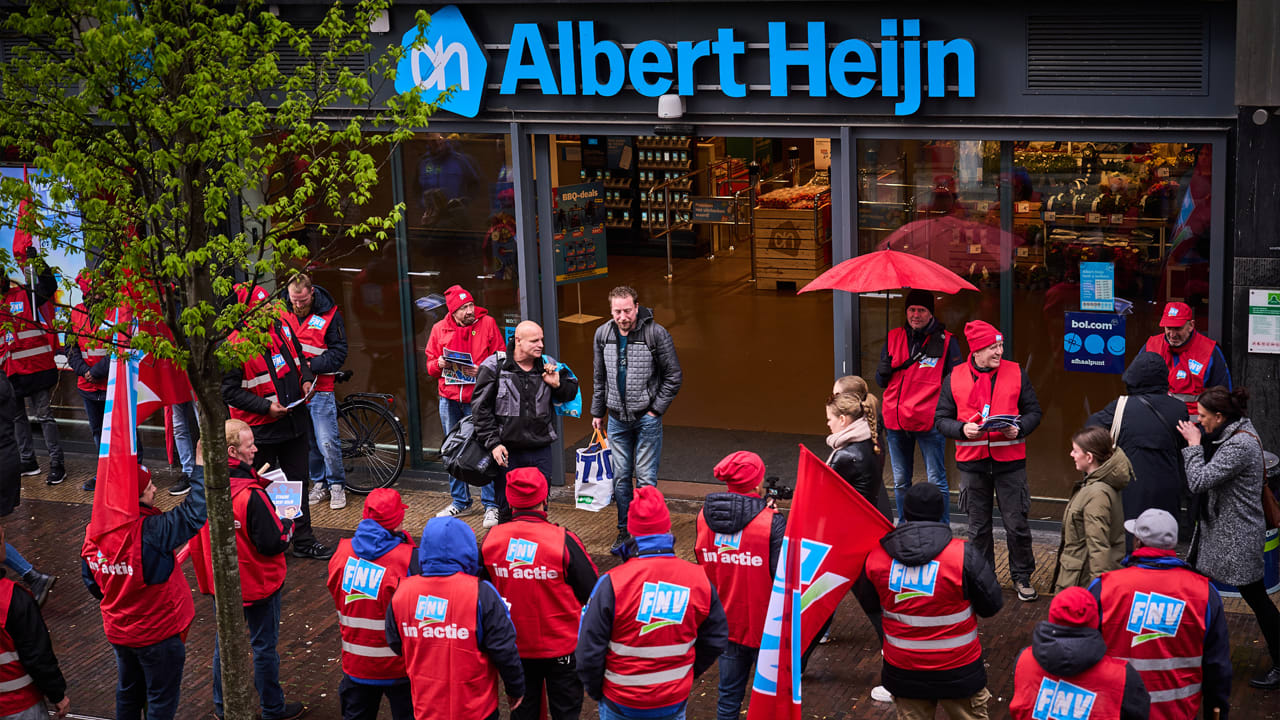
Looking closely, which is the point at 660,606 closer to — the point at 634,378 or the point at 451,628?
the point at 451,628

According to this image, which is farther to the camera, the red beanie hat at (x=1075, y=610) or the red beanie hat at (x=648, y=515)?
the red beanie hat at (x=648, y=515)

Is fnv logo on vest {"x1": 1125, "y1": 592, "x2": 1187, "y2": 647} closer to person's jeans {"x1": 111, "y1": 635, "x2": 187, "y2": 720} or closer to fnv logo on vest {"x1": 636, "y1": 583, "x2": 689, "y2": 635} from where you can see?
fnv logo on vest {"x1": 636, "y1": 583, "x2": 689, "y2": 635}

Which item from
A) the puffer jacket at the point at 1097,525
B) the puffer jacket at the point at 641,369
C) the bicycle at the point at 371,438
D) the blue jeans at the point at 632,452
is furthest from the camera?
the bicycle at the point at 371,438

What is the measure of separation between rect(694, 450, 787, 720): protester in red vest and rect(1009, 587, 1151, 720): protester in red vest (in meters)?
1.58

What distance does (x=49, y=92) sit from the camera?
269 inches

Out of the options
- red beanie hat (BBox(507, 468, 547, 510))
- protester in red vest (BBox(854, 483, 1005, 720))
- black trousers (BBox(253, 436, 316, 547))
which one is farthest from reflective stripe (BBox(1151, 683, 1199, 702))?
black trousers (BBox(253, 436, 316, 547))

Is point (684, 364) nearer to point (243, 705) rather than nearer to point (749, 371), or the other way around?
point (749, 371)

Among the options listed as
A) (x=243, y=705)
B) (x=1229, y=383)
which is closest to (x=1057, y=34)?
(x=1229, y=383)

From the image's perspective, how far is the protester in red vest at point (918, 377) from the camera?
1001cm

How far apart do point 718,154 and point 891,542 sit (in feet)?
51.6

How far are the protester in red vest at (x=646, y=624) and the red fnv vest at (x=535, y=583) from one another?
0.54 m

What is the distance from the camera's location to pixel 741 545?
268 inches

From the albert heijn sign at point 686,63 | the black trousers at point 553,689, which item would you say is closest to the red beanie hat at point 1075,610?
the black trousers at point 553,689

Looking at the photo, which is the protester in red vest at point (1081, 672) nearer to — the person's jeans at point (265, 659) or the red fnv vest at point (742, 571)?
the red fnv vest at point (742, 571)
